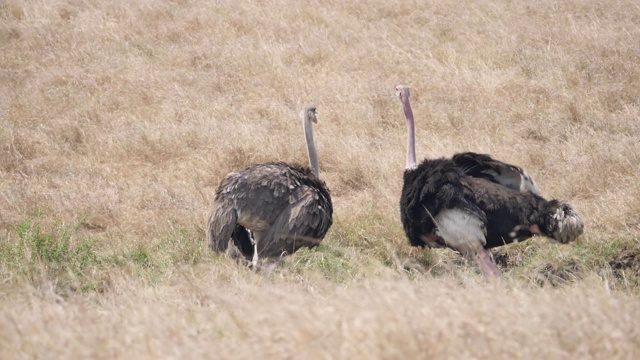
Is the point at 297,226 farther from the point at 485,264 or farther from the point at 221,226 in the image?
the point at 485,264

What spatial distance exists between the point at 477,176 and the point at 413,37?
660 centimetres

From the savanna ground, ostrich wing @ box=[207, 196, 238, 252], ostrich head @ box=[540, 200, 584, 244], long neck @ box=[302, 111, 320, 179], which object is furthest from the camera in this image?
long neck @ box=[302, 111, 320, 179]

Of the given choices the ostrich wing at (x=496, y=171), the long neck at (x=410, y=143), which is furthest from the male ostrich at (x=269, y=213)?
the ostrich wing at (x=496, y=171)

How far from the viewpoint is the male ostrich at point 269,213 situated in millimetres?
6176

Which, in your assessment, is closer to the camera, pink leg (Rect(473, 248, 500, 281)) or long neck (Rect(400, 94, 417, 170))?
pink leg (Rect(473, 248, 500, 281))

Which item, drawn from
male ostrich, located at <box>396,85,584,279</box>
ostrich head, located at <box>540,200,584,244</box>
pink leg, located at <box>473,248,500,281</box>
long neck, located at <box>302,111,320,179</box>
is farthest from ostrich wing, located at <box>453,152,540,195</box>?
long neck, located at <box>302,111,320,179</box>

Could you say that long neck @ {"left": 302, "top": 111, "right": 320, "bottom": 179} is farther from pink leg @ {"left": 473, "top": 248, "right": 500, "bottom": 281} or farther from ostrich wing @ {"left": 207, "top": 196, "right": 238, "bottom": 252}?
pink leg @ {"left": 473, "top": 248, "right": 500, "bottom": 281}

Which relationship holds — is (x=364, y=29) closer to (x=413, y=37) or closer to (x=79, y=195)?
(x=413, y=37)

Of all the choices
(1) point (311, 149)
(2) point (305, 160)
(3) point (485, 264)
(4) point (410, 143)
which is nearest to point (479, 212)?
(3) point (485, 264)

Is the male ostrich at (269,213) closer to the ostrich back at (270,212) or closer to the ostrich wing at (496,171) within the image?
the ostrich back at (270,212)

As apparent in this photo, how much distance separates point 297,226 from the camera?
6.18 meters

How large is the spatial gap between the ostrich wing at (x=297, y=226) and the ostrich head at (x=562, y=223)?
1555 millimetres

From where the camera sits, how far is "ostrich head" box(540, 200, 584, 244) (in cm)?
574

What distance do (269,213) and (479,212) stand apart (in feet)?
4.80
